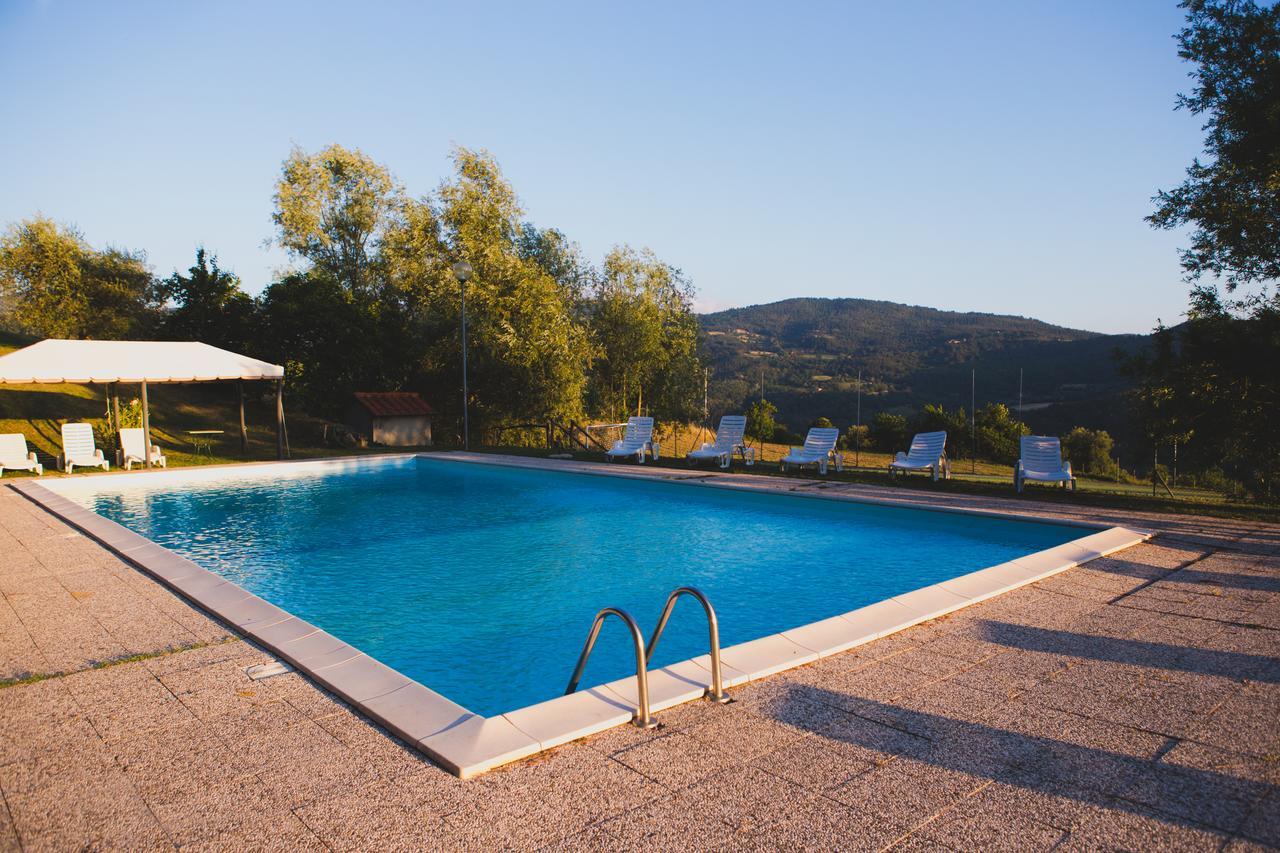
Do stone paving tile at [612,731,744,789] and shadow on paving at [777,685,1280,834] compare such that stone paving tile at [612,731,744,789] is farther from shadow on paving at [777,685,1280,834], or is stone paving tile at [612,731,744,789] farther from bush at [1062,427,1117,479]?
bush at [1062,427,1117,479]

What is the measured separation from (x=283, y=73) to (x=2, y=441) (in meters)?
10.2

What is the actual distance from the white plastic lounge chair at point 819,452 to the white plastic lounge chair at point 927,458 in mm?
1064

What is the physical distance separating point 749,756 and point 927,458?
908cm

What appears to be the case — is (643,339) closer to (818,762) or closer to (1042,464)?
(1042,464)

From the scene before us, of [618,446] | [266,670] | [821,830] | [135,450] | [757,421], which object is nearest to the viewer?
[821,830]

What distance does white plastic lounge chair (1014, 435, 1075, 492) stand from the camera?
9320 millimetres

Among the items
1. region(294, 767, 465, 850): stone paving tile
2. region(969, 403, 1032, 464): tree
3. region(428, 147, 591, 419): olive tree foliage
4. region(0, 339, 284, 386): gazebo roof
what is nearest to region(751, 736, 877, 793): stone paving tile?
region(294, 767, 465, 850): stone paving tile

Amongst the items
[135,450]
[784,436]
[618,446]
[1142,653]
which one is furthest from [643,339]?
[1142,653]

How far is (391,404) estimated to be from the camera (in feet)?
61.1

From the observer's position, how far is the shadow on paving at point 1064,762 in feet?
7.56

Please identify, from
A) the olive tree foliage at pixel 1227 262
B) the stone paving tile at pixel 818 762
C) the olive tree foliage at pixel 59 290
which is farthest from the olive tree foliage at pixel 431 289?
the stone paving tile at pixel 818 762

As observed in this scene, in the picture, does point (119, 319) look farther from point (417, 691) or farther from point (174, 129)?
point (417, 691)

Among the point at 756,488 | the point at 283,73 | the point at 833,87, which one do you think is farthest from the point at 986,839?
the point at 283,73

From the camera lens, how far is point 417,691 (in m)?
3.23
